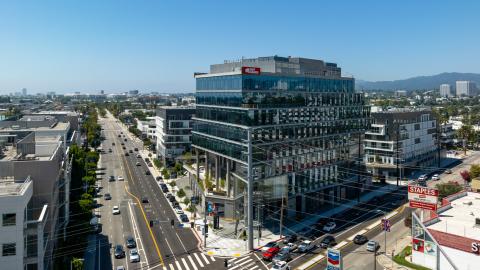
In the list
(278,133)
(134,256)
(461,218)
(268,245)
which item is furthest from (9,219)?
(461,218)

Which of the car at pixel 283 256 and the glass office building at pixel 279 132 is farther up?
the glass office building at pixel 279 132

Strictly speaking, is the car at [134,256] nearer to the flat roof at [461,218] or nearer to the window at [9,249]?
the window at [9,249]

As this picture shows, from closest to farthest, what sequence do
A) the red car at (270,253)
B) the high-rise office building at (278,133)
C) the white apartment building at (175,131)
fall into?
the red car at (270,253) < the high-rise office building at (278,133) < the white apartment building at (175,131)

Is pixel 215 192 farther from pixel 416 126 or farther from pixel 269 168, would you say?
pixel 416 126

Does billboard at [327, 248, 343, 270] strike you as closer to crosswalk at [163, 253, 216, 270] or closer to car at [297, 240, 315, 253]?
car at [297, 240, 315, 253]

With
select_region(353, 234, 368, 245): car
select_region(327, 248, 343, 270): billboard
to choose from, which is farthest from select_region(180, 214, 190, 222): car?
select_region(327, 248, 343, 270): billboard

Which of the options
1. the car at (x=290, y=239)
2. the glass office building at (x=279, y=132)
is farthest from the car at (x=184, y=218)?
the car at (x=290, y=239)
